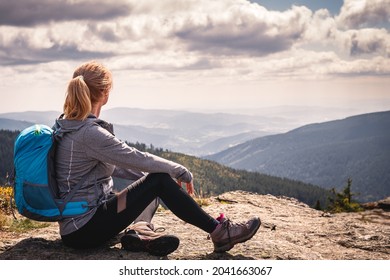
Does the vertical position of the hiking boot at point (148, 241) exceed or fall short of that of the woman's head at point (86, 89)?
it falls short

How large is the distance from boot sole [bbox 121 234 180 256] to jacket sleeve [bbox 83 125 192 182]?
3.30ft

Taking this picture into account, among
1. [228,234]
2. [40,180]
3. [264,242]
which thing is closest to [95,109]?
[40,180]

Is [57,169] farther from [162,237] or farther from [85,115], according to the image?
[162,237]

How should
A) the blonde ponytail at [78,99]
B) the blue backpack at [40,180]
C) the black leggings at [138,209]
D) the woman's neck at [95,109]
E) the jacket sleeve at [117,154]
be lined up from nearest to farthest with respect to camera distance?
the blonde ponytail at [78,99], the jacket sleeve at [117,154], the blue backpack at [40,180], the woman's neck at [95,109], the black leggings at [138,209]

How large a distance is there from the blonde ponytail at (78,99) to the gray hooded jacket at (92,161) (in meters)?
0.14

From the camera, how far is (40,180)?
534 cm

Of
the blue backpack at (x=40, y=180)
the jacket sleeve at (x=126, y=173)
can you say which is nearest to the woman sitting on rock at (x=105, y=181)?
the blue backpack at (x=40, y=180)

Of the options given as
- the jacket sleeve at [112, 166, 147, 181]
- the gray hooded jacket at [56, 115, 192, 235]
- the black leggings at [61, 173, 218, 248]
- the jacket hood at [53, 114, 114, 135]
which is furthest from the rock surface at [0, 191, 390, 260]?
the jacket hood at [53, 114, 114, 135]

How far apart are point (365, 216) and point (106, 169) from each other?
9.26 m

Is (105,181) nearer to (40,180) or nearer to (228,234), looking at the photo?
(40,180)

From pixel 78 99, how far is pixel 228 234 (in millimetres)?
2940

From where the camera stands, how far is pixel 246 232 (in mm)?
5922

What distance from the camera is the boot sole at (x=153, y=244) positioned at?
573 centimetres

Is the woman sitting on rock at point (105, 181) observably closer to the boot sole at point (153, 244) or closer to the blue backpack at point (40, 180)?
the boot sole at point (153, 244)
